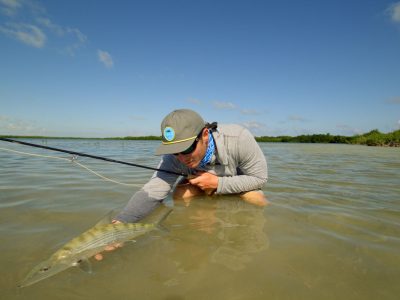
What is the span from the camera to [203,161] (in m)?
3.78

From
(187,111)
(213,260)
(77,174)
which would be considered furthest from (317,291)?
(77,174)

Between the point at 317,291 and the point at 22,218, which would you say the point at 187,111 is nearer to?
the point at 317,291

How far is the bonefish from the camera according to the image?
206 cm

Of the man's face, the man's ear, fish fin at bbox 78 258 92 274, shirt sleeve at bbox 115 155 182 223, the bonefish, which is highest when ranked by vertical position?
the man's ear

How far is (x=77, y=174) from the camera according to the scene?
7.22 meters

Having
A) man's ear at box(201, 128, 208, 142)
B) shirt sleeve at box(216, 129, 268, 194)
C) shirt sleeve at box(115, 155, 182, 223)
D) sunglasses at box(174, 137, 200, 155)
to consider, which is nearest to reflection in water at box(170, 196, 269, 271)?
shirt sleeve at box(216, 129, 268, 194)

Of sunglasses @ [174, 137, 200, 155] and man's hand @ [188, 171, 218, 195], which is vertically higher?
sunglasses @ [174, 137, 200, 155]

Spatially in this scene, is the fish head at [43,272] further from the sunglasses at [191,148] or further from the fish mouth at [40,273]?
the sunglasses at [191,148]

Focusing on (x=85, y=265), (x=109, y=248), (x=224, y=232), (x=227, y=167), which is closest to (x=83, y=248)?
(x=85, y=265)

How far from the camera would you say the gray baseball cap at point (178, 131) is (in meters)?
2.94

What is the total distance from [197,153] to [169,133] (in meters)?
0.50

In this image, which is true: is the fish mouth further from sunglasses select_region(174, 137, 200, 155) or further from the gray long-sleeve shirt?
sunglasses select_region(174, 137, 200, 155)

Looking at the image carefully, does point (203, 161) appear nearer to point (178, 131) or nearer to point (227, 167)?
point (227, 167)

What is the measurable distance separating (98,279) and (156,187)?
1588 millimetres
